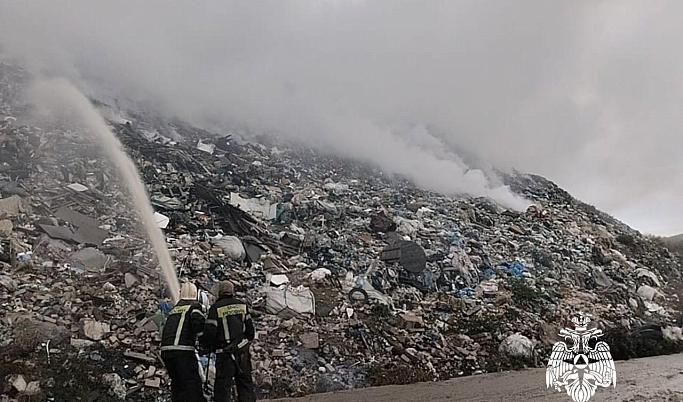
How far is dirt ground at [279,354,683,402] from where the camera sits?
16.5 feet

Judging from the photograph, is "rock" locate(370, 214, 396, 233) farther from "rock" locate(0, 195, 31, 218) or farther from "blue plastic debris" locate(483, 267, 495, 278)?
"rock" locate(0, 195, 31, 218)

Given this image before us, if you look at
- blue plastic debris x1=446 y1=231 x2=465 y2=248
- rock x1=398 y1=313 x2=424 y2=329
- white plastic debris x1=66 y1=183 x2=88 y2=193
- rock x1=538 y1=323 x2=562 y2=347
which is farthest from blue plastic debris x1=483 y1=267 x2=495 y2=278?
white plastic debris x1=66 y1=183 x2=88 y2=193

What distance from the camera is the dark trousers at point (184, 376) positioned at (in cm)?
379

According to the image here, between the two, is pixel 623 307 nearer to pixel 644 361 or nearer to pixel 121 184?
pixel 644 361

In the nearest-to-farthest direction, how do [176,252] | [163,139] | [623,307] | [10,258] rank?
[10,258] < [176,252] < [623,307] < [163,139]

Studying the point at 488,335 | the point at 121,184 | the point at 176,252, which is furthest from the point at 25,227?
the point at 488,335

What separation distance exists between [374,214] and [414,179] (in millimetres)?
6180

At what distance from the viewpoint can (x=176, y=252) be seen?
321 inches

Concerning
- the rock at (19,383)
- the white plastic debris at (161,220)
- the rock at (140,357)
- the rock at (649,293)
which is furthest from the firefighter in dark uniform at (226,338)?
the rock at (649,293)

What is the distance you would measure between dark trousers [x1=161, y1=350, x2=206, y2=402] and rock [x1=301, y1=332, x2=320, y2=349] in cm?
252

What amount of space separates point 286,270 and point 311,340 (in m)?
2.39

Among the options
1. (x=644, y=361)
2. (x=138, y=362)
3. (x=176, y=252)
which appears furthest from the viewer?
(x=176, y=252)

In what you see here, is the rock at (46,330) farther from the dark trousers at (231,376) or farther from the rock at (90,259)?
the dark trousers at (231,376)

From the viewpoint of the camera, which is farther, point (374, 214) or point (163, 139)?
point (163, 139)
